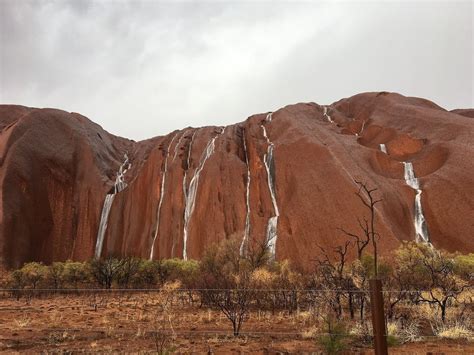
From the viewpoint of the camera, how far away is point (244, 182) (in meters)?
53.2

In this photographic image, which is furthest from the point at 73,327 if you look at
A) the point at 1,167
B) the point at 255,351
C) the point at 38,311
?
the point at 1,167

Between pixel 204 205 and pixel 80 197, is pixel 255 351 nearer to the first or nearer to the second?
pixel 204 205

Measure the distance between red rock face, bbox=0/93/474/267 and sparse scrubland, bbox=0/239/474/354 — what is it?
1046 centimetres

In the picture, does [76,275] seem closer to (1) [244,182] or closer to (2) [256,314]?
(2) [256,314]

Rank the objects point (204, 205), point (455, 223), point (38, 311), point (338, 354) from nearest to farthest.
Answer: point (338, 354) → point (38, 311) → point (455, 223) → point (204, 205)

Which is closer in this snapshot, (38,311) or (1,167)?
(38,311)

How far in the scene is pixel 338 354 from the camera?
1008 centimetres

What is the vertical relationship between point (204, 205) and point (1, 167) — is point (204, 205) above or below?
below

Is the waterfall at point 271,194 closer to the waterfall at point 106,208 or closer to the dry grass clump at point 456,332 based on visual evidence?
the waterfall at point 106,208

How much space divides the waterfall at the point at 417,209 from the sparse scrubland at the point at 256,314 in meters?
7.15

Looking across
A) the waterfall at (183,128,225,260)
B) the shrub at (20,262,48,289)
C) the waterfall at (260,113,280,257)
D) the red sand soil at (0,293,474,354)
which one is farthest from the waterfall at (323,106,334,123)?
the red sand soil at (0,293,474,354)

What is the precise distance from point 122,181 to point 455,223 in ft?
159

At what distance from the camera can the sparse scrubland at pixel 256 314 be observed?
11805mm

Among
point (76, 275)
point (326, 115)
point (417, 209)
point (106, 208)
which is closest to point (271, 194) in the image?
point (417, 209)
